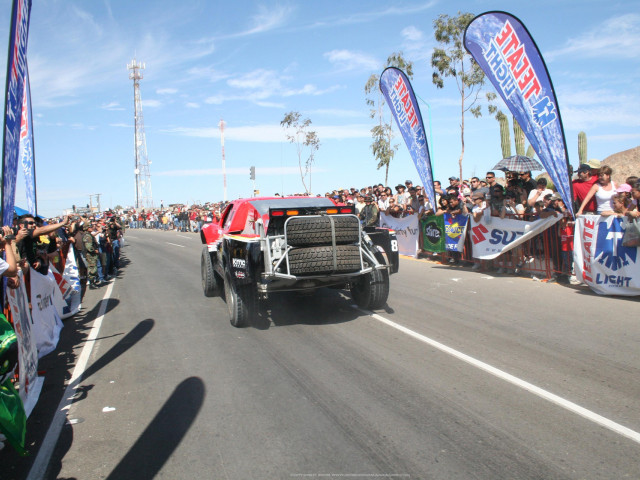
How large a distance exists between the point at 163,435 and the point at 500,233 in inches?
354

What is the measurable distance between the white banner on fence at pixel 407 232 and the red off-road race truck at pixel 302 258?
23.6 ft

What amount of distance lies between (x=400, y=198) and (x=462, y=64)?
10.5m

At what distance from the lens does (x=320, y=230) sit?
666 centimetres

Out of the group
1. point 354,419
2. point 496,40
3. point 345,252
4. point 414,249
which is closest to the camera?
point 354,419

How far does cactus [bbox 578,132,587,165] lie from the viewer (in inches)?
1085

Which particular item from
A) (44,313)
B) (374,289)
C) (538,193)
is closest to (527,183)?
(538,193)

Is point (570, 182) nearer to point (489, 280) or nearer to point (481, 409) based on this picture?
point (489, 280)

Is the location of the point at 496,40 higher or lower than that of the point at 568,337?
higher

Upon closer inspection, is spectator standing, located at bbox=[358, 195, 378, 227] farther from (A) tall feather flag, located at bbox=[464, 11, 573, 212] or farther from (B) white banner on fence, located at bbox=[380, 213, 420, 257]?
(A) tall feather flag, located at bbox=[464, 11, 573, 212]

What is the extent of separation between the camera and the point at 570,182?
927 centimetres

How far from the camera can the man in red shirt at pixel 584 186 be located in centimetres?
939

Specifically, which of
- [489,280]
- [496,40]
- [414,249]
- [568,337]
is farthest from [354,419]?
[414,249]

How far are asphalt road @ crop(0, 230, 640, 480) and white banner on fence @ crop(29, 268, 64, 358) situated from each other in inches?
9.0

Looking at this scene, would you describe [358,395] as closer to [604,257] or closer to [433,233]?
[604,257]
